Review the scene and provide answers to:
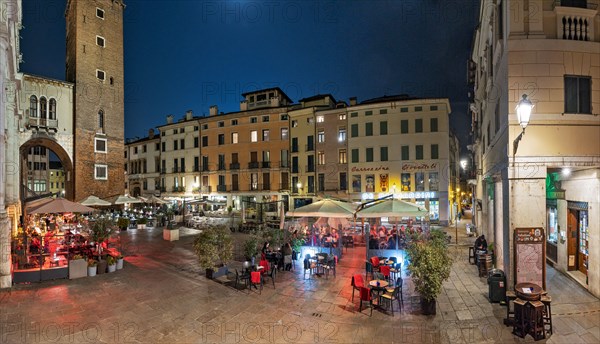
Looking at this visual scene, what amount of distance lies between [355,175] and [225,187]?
1793 cm

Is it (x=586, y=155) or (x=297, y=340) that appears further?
(x=586, y=155)

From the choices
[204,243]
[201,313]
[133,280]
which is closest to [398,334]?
[201,313]

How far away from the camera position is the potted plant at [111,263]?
12713 mm

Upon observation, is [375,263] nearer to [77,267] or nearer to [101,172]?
[77,267]

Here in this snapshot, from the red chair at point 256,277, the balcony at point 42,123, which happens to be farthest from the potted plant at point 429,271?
the balcony at point 42,123

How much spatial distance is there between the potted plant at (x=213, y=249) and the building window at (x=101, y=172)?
28.0m

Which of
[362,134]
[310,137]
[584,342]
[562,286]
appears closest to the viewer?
[584,342]

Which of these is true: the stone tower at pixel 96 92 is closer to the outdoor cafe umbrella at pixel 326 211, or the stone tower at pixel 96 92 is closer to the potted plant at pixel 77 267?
the potted plant at pixel 77 267

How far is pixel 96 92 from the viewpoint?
33562 millimetres

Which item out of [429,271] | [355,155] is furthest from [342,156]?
[429,271]

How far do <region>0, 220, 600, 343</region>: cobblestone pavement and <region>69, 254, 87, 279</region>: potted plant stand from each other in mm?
405

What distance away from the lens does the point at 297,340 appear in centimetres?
711

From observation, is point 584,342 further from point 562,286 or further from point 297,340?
point 297,340

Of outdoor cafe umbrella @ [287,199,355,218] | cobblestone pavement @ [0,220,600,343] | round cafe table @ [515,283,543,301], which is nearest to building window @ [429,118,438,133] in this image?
outdoor cafe umbrella @ [287,199,355,218]
